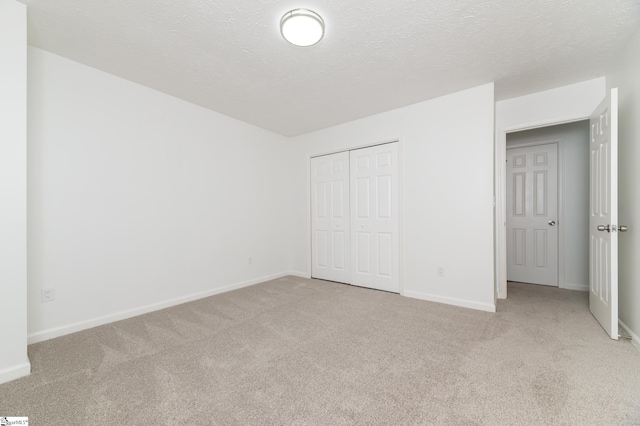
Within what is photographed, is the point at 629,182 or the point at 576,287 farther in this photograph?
the point at 576,287

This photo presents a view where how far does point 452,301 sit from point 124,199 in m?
3.92

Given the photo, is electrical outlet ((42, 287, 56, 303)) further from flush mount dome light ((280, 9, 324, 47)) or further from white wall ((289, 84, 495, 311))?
white wall ((289, 84, 495, 311))

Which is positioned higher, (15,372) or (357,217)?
(357,217)

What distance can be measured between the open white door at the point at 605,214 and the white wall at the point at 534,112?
350mm

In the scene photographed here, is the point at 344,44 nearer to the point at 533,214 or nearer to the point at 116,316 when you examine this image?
the point at 116,316

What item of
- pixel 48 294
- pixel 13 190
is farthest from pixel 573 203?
pixel 48 294

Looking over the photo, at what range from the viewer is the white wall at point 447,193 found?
3021 mm

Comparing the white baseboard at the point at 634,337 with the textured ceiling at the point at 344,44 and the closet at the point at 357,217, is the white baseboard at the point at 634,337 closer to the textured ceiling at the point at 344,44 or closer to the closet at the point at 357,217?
the closet at the point at 357,217

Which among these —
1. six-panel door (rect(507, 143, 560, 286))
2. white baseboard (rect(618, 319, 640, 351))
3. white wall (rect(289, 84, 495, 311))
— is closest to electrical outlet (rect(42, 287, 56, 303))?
white wall (rect(289, 84, 495, 311))

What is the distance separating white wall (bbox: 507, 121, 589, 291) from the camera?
3775 mm

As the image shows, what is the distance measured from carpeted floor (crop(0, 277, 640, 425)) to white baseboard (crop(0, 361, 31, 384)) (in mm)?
63

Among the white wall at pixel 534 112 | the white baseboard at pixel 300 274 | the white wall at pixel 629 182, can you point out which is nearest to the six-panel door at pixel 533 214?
the white wall at pixel 534 112

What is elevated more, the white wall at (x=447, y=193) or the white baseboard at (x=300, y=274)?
the white wall at (x=447, y=193)

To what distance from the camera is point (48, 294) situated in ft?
7.75
